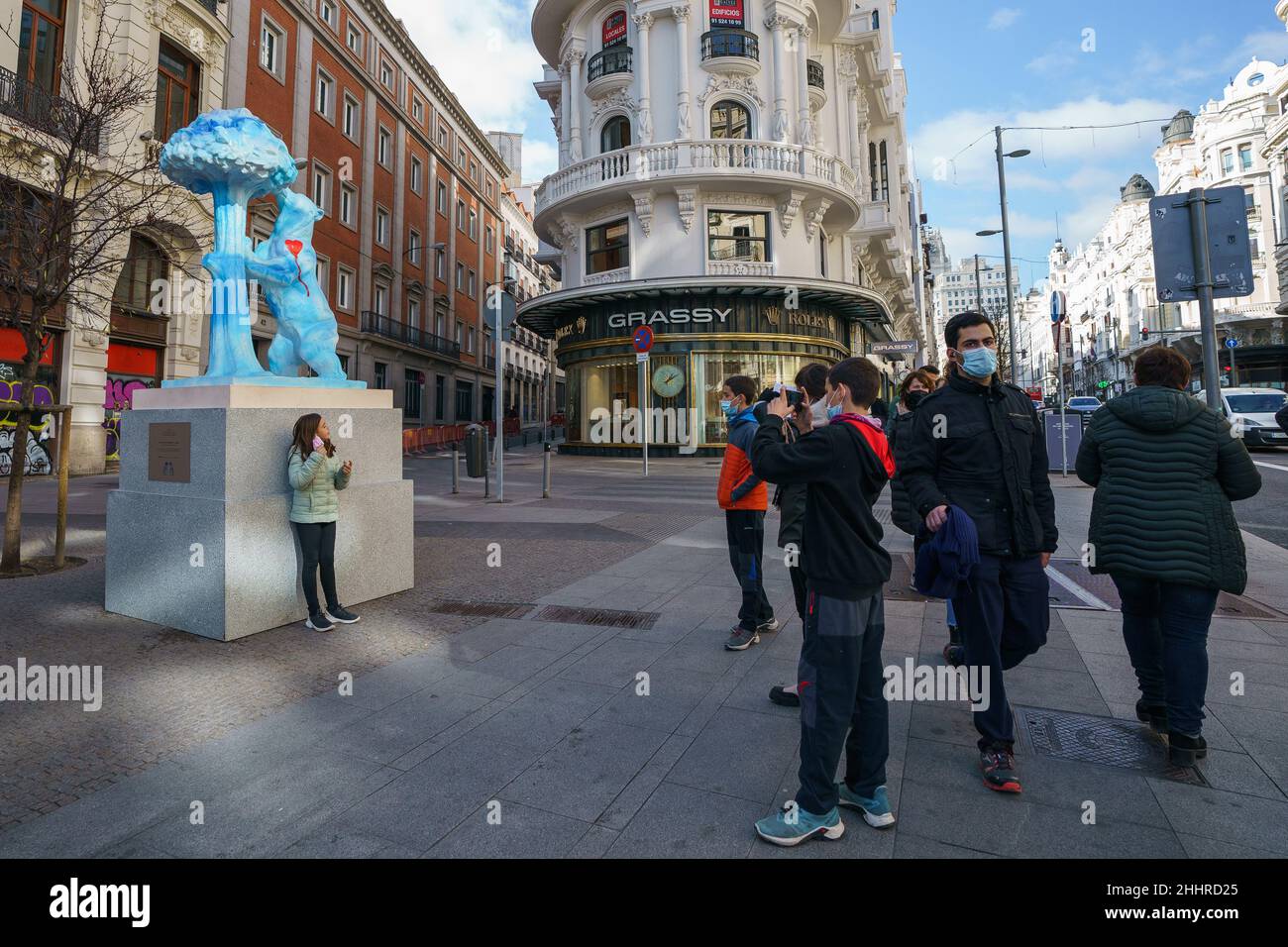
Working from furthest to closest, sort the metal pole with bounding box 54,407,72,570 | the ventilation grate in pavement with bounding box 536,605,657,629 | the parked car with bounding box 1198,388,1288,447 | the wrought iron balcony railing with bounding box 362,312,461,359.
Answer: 1. the wrought iron balcony railing with bounding box 362,312,461,359
2. the parked car with bounding box 1198,388,1288,447
3. the metal pole with bounding box 54,407,72,570
4. the ventilation grate in pavement with bounding box 536,605,657,629

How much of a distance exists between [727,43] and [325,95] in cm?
1755

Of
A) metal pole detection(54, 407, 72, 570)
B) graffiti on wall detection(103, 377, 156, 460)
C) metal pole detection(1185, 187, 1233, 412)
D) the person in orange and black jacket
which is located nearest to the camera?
metal pole detection(1185, 187, 1233, 412)

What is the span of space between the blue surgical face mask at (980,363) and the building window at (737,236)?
21316 mm

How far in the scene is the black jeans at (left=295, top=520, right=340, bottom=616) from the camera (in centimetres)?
Answer: 488

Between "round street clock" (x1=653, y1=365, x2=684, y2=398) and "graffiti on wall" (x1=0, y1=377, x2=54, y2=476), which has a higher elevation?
"round street clock" (x1=653, y1=365, x2=684, y2=398)

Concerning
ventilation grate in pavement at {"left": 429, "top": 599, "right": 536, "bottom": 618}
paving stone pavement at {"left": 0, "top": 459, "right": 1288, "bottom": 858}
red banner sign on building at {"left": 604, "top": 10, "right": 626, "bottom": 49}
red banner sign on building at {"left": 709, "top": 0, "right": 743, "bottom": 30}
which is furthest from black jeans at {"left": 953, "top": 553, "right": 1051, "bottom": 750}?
red banner sign on building at {"left": 604, "top": 10, "right": 626, "bottom": 49}

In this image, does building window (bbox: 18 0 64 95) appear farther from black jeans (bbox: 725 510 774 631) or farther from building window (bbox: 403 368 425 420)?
black jeans (bbox: 725 510 774 631)

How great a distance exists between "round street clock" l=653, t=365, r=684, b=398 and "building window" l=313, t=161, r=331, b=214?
52.9 feet

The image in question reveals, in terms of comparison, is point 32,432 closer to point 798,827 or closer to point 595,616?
point 595,616

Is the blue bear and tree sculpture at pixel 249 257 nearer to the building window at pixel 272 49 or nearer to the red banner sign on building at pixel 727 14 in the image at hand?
the red banner sign on building at pixel 727 14

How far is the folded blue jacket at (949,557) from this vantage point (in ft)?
8.64

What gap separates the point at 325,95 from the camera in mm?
27859

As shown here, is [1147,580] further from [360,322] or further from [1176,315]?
[1176,315]

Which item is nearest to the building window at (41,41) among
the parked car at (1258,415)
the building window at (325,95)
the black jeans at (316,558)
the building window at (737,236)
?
the building window at (325,95)
